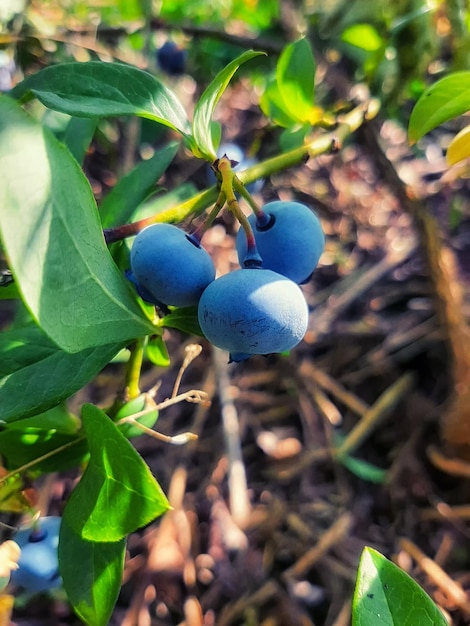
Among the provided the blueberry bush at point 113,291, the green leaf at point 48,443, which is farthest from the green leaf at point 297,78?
the green leaf at point 48,443

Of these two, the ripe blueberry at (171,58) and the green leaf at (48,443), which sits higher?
the ripe blueberry at (171,58)

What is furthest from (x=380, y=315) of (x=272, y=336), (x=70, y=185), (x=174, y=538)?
(x=70, y=185)

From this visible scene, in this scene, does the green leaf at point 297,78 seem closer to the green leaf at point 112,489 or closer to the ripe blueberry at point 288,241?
the ripe blueberry at point 288,241

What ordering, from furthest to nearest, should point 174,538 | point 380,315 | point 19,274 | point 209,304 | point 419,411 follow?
point 380,315 → point 419,411 → point 174,538 → point 209,304 → point 19,274

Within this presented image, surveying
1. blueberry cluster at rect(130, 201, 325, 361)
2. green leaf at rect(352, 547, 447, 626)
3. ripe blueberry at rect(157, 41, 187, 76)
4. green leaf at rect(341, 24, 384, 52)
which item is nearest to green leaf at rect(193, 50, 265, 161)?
blueberry cluster at rect(130, 201, 325, 361)

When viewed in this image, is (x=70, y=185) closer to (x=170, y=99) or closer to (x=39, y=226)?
(x=39, y=226)
